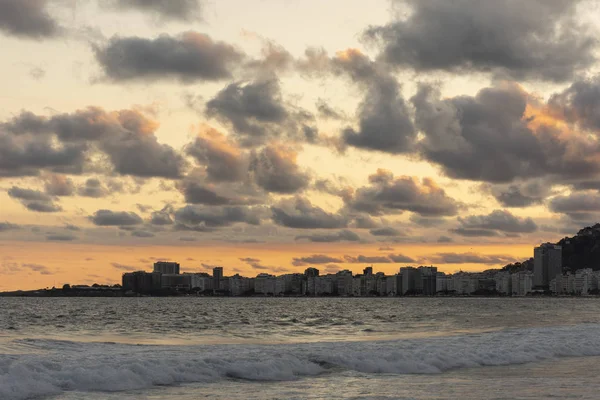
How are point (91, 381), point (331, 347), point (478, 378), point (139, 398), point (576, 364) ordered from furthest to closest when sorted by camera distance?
point (331, 347)
point (576, 364)
point (478, 378)
point (91, 381)
point (139, 398)

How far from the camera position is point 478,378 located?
37375 millimetres

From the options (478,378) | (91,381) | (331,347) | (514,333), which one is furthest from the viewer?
(514,333)

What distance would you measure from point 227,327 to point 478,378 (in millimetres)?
48950

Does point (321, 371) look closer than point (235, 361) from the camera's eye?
No

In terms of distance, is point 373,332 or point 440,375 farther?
point 373,332

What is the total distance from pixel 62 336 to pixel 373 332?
95.8 feet

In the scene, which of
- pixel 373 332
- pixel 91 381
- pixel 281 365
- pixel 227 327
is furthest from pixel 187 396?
pixel 227 327

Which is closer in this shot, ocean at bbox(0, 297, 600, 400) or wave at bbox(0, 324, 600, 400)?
ocean at bbox(0, 297, 600, 400)

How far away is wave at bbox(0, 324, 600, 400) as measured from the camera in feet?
108

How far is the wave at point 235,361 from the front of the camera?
32.9 metres

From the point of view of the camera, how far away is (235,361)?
38.6 m

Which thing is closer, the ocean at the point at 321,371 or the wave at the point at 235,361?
the ocean at the point at 321,371

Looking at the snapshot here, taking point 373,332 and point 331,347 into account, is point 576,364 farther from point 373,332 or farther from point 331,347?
point 373,332

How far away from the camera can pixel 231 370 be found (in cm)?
3738
